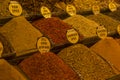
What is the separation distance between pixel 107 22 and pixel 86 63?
31.7 inches

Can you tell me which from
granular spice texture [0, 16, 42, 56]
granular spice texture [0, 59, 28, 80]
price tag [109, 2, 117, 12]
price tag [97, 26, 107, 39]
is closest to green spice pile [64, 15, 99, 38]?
price tag [97, 26, 107, 39]

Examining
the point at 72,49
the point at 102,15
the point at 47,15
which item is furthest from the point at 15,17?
the point at 102,15

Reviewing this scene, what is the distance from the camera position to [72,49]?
2.12m

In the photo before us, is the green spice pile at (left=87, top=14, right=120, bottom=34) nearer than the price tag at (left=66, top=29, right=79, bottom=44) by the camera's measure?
No

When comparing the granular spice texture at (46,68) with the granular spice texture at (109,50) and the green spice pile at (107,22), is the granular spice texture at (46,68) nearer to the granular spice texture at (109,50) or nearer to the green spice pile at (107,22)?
the granular spice texture at (109,50)

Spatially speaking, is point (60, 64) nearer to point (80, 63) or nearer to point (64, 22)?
point (80, 63)

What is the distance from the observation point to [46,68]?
1.83 metres

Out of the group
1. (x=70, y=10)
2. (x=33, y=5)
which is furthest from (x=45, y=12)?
(x=70, y=10)

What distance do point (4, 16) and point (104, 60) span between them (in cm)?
78

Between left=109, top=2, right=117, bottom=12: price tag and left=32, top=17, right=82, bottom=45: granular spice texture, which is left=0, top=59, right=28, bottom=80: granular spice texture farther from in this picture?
left=109, top=2, right=117, bottom=12: price tag

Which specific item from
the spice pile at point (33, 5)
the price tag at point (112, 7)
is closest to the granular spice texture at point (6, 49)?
the spice pile at point (33, 5)

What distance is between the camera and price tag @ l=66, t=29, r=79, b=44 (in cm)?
220

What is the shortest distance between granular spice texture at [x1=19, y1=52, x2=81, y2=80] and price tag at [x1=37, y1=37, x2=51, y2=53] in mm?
29

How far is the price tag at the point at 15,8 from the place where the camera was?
7.38 ft
